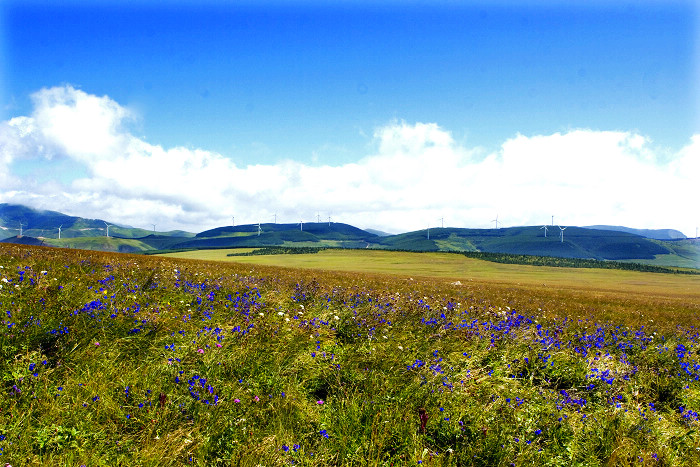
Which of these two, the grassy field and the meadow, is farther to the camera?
the grassy field

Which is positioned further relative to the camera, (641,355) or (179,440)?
(641,355)

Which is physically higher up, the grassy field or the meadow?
the meadow

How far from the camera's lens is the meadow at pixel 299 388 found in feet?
15.4

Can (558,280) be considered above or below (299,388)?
below

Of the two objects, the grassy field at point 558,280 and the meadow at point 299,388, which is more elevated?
the meadow at point 299,388

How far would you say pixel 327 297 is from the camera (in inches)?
459

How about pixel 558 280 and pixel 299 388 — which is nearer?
pixel 299 388

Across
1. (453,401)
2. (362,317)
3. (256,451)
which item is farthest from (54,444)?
(362,317)

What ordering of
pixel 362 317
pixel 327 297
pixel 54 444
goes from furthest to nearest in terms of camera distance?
pixel 327 297 < pixel 362 317 < pixel 54 444

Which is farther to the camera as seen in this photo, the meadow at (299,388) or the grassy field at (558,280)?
the grassy field at (558,280)

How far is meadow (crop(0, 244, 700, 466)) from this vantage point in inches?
184

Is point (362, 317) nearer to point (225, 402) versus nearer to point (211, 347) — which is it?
point (211, 347)

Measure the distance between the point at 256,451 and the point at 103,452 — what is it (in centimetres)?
182

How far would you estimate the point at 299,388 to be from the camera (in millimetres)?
6168
